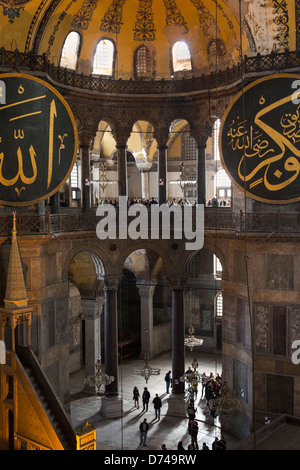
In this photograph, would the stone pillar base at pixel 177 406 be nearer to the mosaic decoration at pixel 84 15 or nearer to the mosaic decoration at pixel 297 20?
the mosaic decoration at pixel 297 20

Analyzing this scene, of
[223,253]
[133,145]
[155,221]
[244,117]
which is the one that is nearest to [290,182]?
[244,117]

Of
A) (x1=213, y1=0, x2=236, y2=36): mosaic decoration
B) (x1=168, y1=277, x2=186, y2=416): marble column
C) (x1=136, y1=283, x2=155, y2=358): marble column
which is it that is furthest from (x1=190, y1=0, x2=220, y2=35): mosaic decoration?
(x1=136, y1=283, x2=155, y2=358): marble column

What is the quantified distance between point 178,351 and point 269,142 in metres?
6.74

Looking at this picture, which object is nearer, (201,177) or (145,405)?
(201,177)

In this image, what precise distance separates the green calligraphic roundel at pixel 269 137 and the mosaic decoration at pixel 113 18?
4.66 m

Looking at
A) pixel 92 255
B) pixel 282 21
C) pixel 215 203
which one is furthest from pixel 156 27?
pixel 92 255

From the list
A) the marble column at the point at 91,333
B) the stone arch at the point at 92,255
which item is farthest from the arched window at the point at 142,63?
the marble column at the point at 91,333

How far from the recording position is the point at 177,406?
15.6 m

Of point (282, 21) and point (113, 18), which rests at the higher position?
point (113, 18)

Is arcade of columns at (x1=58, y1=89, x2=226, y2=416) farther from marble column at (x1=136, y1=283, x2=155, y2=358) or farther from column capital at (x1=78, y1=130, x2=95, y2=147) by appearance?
marble column at (x1=136, y1=283, x2=155, y2=358)

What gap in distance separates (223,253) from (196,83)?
498 centimetres

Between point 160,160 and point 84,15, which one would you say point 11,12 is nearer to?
point 84,15

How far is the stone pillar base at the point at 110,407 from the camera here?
51.1 ft

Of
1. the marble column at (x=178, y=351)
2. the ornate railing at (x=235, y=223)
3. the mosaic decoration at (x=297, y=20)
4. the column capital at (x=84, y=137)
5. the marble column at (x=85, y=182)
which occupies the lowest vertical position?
the marble column at (x=178, y=351)
